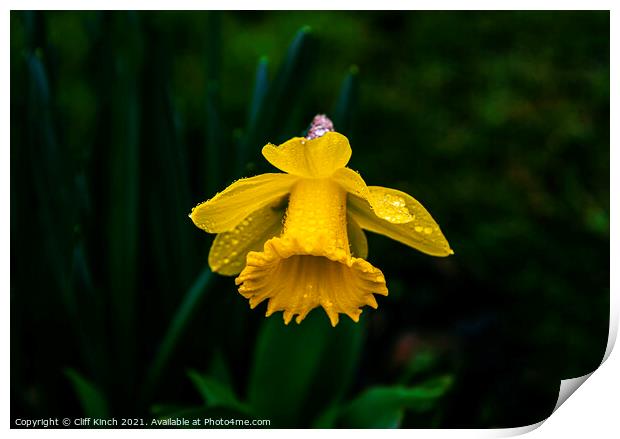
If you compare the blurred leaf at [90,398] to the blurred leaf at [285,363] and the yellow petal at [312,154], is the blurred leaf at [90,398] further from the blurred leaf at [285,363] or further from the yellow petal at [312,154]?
the yellow petal at [312,154]

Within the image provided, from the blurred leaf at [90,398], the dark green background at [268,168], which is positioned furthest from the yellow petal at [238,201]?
the blurred leaf at [90,398]

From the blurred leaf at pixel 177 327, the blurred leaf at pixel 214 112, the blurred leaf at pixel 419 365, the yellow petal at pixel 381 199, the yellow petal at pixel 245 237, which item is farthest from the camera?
the blurred leaf at pixel 419 365

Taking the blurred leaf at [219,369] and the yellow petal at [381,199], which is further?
the blurred leaf at [219,369]

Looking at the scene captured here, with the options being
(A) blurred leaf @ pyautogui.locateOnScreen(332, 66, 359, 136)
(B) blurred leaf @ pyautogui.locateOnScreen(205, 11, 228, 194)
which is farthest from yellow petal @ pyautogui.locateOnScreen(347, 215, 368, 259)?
(B) blurred leaf @ pyautogui.locateOnScreen(205, 11, 228, 194)

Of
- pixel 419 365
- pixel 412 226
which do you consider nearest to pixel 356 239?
pixel 412 226

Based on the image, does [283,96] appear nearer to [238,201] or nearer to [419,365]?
[238,201]

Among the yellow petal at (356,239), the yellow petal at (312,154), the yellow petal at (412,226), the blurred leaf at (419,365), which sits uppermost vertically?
the yellow petal at (312,154)
